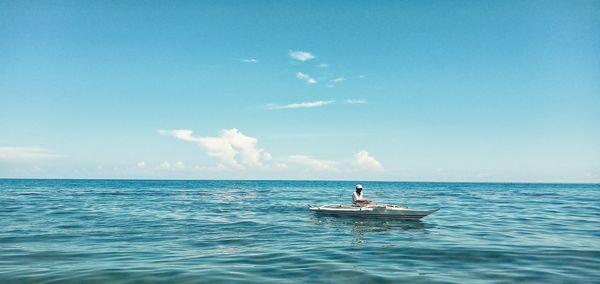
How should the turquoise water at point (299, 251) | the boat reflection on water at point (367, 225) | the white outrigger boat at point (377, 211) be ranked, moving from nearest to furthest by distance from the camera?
1. the turquoise water at point (299, 251)
2. the boat reflection on water at point (367, 225)
3. the white outrigger boat at point (377, 211)

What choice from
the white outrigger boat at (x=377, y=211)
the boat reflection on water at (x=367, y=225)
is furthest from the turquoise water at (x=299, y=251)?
the white outrigger boat at (x=377, y=211)

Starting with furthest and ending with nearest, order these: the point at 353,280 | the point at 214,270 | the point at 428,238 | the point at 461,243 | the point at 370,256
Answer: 1. the point at 428,238
2. the point at 461,243
3. the point at 370,256
4. the point at 214,270
5. the point at 353,280

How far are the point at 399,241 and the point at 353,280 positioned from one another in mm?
7894

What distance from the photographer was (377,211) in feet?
86.8

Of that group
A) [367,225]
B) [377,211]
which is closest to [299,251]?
[367,225]

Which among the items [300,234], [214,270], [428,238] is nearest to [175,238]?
[300,234]

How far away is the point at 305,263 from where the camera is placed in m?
14.2

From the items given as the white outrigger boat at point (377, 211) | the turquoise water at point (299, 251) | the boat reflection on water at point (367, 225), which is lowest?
the turquoise water at point (299, 251)

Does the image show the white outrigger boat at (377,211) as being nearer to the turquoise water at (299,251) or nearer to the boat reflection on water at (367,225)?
the boat reflection on water at (367,225)

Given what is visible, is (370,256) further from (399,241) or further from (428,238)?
(428,238)

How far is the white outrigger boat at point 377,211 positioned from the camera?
25.9 m

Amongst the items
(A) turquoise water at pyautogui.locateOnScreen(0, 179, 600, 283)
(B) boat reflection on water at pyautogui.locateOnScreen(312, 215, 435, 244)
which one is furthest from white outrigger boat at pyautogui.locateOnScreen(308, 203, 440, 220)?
(A) turquoise water at pyautogui.locateOnScreen(0, 179, 600, 283)

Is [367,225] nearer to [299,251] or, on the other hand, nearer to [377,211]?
[377,211]

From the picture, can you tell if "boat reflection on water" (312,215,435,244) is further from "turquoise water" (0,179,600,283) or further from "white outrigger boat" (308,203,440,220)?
"white outrigger boat" (308,203,440,220)
